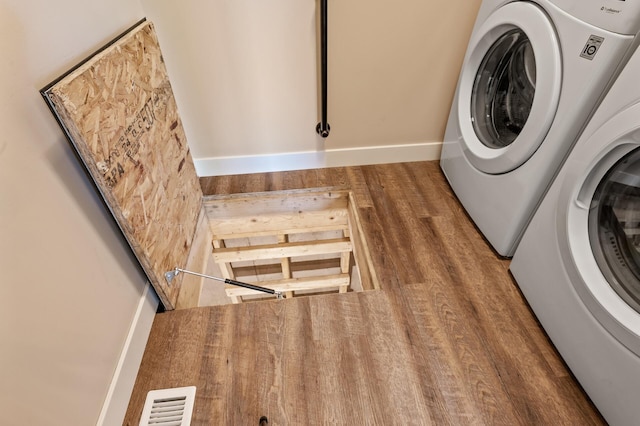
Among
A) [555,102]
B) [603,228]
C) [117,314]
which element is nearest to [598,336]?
[603,228]

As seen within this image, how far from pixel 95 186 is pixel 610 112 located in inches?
61.2

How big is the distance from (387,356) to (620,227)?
2.76 feet

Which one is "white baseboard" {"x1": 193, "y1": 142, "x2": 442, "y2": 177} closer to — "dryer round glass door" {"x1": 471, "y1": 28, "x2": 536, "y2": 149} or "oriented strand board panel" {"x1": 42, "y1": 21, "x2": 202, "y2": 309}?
"oriented strand board panel" {"x1": 42, "y1": 21, "x2": 202, "y2": 309}

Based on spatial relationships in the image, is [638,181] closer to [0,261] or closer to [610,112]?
[610,112]

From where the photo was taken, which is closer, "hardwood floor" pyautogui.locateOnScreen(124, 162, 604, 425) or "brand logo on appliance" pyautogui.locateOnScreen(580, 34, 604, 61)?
"brand logo on appliance" pyautogui.locateOnScreen(580, 34, 604, 61)

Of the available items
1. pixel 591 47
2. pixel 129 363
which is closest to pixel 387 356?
pixel 129 363

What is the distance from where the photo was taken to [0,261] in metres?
0.71

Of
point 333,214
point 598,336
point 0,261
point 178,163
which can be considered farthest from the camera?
point 333,214

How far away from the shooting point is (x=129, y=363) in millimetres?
1178

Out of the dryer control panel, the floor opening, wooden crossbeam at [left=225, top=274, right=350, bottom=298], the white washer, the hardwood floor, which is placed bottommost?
wooden crossbeam at [left=225, top=274, right=350, bottom=298]

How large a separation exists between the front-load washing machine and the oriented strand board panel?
4.68ft

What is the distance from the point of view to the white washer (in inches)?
36.4

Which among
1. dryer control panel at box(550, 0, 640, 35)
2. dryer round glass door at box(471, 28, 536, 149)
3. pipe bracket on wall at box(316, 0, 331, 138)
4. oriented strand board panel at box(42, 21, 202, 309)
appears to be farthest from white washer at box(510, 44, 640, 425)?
oriented strand board panel at box(42, 21, 202, 309)

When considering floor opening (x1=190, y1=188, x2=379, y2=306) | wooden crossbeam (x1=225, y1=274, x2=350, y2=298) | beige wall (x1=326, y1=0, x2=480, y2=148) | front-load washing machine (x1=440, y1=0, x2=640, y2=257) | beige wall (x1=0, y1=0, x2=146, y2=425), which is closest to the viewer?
beige wall (x1=0, y1=0, x2=146, y2=425)
